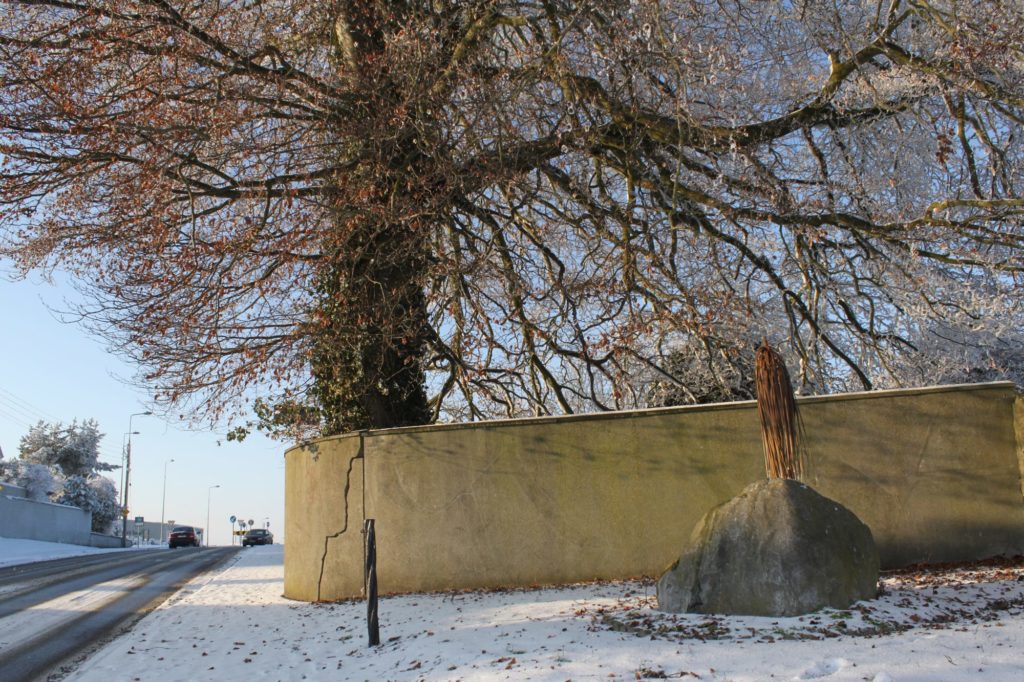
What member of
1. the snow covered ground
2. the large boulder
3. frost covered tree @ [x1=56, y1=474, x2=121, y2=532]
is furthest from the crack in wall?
frost covered tree @ [x1=56, y1=474, x2=121, y2=532]

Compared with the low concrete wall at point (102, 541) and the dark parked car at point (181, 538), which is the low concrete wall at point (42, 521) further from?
the dark parked car at point (181, 538)

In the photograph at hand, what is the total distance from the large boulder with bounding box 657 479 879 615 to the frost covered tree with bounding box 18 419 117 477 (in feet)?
198

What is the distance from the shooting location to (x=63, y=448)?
56.6 m

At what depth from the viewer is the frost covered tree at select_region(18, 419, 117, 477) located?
56438 millimetres

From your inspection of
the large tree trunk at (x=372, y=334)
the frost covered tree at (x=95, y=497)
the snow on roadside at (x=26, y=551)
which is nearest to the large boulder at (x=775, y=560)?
the large tree trunk at (x=372, y=334)

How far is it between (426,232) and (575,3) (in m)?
3.45

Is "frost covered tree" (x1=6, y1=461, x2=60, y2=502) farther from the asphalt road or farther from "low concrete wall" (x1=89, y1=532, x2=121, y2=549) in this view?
the asphalt road

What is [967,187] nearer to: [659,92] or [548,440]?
[659,92]

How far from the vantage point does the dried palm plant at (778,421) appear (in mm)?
7344

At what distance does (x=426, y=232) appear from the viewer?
34.8 feet

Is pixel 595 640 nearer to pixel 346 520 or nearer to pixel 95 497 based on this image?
pixel 346 520

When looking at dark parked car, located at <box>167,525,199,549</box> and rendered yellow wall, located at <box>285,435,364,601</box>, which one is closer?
rendered yellow wall, located at <box>285,435,364,601</box>

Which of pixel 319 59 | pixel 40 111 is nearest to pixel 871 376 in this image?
pixel 319 59

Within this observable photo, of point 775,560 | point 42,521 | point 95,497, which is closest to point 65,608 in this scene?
point 775,560
